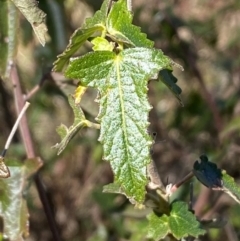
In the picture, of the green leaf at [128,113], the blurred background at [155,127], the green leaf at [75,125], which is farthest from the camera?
the blurred background at [155,127]

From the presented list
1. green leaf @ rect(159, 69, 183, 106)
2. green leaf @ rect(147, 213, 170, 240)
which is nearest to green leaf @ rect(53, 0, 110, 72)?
green leaf @ rect(159, 69, 183, 106)

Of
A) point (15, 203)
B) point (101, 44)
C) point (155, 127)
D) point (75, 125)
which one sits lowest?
point (155, 127)

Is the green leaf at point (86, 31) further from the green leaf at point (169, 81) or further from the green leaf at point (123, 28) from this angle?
the green leaf at point (169, 81)

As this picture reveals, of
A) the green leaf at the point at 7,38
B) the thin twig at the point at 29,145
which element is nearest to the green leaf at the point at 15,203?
the thin twig at the point at 29,145

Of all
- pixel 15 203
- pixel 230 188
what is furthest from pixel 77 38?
pixel 15 203

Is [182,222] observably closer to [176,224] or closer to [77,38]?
[176,224]

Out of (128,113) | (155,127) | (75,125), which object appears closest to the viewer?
(128,113)

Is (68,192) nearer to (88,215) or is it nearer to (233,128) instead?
(88,215)
